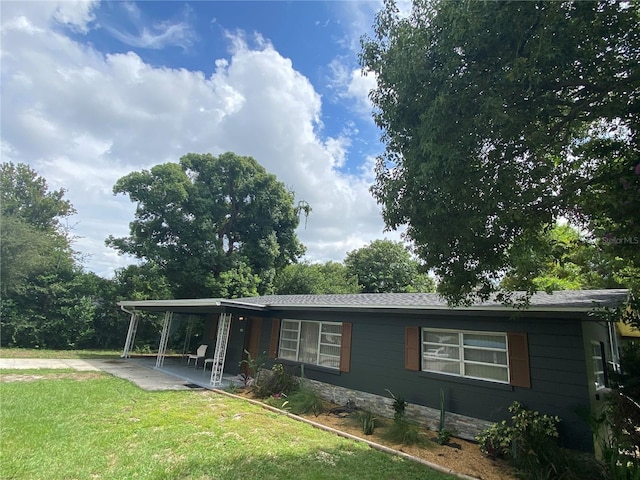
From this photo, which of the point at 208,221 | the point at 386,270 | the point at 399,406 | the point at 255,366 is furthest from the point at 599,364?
the point at 386,270

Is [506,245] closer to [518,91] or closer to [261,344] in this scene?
[518,91]

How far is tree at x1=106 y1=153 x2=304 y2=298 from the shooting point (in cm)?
1878

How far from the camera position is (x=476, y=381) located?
6191mm

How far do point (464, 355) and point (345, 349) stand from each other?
3.00 meters

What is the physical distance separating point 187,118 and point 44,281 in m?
12.3

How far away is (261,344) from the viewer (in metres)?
11.1

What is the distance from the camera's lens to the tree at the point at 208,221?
18.8m

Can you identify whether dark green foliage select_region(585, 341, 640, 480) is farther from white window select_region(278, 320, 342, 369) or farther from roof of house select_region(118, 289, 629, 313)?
white window select_region(278, 320, 342, 369)

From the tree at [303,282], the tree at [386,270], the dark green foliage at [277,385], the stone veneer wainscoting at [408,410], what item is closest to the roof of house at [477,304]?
the dark green foliage at [277,385]

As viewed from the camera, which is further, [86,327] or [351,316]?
[86,327]

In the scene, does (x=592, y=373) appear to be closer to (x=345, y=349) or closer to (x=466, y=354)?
(x=466, y=354)

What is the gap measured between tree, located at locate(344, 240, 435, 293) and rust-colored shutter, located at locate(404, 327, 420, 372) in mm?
18033

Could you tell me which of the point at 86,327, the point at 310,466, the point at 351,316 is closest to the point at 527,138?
the point at 310,466

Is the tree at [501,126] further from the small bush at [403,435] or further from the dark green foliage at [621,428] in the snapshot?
the small bush at [403,435]
